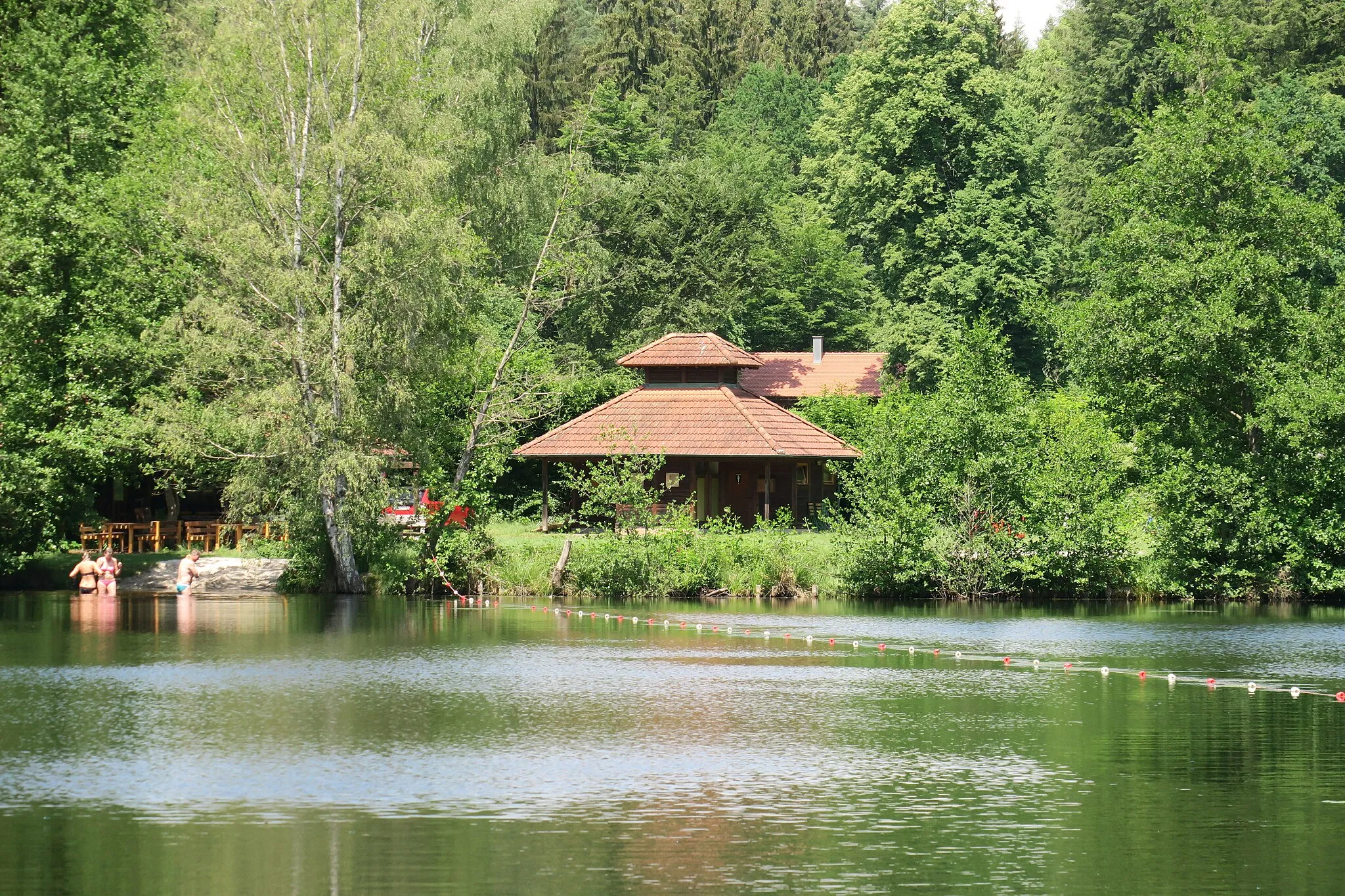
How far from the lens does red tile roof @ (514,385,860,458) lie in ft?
185

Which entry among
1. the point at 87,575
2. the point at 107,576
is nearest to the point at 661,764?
the point at 107,576

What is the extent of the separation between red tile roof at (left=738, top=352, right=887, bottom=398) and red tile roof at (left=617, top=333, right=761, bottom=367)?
482 inches

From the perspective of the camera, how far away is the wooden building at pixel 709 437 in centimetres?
5662

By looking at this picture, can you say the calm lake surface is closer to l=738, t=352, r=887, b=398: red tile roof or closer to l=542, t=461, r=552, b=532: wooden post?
l=542, t=461, r=552, b=532: wooden post

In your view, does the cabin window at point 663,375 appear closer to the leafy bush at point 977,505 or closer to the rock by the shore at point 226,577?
the leafy bush at point 977,505

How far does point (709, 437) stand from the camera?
188ft

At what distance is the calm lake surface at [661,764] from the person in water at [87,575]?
34.6 feet

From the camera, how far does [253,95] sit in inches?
1766

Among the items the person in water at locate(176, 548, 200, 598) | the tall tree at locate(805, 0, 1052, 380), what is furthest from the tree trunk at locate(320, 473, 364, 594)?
the tall tree at locate(805, 0, 1052, 380)

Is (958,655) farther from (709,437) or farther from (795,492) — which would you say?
(795,492)

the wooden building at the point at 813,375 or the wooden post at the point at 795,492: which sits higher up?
the wooden building at the point at 813,375

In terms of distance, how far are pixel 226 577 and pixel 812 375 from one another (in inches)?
1432

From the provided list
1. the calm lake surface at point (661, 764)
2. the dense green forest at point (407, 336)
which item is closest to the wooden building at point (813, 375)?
the dense green forest at point (407, 336)

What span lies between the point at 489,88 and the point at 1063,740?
4290 cm
